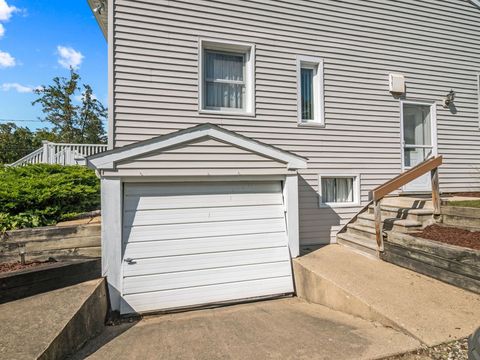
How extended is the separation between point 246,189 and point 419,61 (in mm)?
5840

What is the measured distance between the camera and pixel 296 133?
6.27 metres

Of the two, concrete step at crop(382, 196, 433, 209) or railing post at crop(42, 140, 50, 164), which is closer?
concrete step at crop(382, 196, 433, 209)

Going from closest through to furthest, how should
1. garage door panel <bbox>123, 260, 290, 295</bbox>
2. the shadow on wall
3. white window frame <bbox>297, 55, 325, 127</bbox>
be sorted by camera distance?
garage door panel <bbox>123, 260, 290, 295</bbox> → the shadow on wall → white window frame <bbox>297, 55, 325, 127</bbox>

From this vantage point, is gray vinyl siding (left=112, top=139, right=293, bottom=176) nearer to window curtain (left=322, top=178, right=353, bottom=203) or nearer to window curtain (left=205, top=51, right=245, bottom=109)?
window curtain (left=205, top=51, right=245, bottom=109)

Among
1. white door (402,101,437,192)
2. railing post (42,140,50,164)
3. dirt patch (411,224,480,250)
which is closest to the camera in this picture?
dirt patch (411,224,480,250)

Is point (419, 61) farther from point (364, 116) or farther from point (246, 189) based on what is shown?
point (246, 189)

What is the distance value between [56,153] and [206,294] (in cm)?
812

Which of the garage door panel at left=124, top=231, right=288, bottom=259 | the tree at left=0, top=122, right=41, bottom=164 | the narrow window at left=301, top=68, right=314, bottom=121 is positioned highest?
the tree at left=0, top=122, right=41, bottom=164

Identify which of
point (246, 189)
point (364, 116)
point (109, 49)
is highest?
point (109, 49)

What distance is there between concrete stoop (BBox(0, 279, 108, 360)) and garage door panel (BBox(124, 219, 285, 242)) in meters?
0.95

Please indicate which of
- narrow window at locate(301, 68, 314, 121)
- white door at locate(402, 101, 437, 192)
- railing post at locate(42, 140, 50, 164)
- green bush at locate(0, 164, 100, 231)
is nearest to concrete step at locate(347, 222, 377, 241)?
white door at locate(402, 101, 437, 192)

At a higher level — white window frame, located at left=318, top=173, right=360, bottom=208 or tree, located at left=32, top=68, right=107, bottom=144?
tree, located at left=32, top=68, right=107, bottom=144

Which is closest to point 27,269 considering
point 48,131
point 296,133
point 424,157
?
point 296,133

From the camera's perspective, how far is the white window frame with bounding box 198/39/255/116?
572 centimetres
